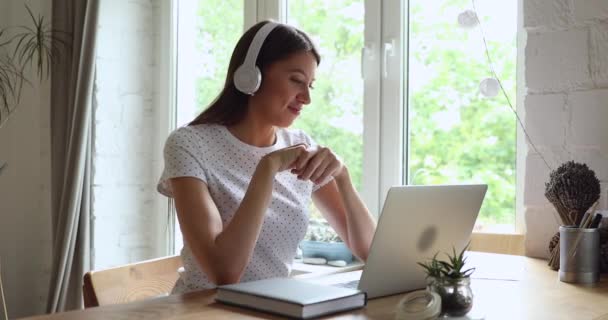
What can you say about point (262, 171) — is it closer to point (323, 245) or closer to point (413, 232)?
point (413, 232)

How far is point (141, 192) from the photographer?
119 inches

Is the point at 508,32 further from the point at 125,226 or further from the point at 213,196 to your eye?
the point at 125,226

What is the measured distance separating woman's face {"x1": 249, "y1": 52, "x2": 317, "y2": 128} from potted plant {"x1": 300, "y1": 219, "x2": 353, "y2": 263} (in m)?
0.75

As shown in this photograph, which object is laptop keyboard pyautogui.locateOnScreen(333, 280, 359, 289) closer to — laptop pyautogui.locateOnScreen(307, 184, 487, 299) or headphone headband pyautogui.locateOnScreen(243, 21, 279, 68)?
laptop pyautogui.locateOnScreen(307, 184, 487, 299)

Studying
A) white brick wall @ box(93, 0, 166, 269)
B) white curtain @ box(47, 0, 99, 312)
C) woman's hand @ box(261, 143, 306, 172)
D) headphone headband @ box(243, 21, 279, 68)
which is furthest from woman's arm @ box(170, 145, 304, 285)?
white brick wall @ box(93, 0, 166, 269)

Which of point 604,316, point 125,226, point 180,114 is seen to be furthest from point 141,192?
point 604,316

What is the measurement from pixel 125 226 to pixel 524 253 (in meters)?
1.71

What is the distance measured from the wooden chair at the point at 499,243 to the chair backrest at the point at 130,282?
79cm

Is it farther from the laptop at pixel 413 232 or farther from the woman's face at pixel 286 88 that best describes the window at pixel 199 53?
the laptop at pixel 413 232

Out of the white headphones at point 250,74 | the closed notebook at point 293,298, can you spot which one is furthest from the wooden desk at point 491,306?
the white headphones at point 250,74

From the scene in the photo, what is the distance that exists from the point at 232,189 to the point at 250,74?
0.89 ft

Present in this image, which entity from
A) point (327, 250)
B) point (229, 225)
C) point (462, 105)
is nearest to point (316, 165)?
point (229, 225)

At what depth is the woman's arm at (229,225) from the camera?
4.85 feet

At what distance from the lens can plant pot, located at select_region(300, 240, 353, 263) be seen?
94.1 inches
